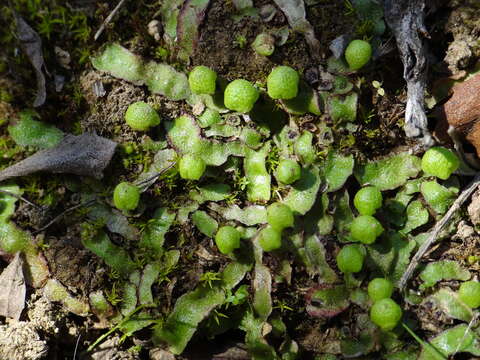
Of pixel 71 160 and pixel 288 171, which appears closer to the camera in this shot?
pixel 288 171

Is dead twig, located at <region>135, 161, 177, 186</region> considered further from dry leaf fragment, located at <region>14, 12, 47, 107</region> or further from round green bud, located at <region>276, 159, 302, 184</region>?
dry leaf fragment, located at <region>14, 12, 47, 107</region>

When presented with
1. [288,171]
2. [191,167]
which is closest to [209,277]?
[191,167]

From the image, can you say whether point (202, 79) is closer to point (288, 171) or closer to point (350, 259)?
point (288, 171)

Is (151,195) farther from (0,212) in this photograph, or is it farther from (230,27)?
(230,27)

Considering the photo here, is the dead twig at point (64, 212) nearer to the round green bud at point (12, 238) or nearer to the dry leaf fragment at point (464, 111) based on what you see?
the round green bud at point (12, 238)

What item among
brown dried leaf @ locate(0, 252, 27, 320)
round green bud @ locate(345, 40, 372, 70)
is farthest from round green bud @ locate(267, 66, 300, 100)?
brown dried leaf @ locate(0, 252, 27, 320)

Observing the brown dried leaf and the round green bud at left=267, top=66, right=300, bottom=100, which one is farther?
the round green bud at left=267, top=66, right=300, bottom=100

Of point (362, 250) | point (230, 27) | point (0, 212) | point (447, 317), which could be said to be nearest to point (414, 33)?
point (230, 27)

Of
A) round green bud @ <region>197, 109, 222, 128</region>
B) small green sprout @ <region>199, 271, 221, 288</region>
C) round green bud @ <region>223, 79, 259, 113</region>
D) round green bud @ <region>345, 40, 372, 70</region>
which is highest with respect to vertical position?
round green bud @ <region>345, 40, 372, 70</region>
